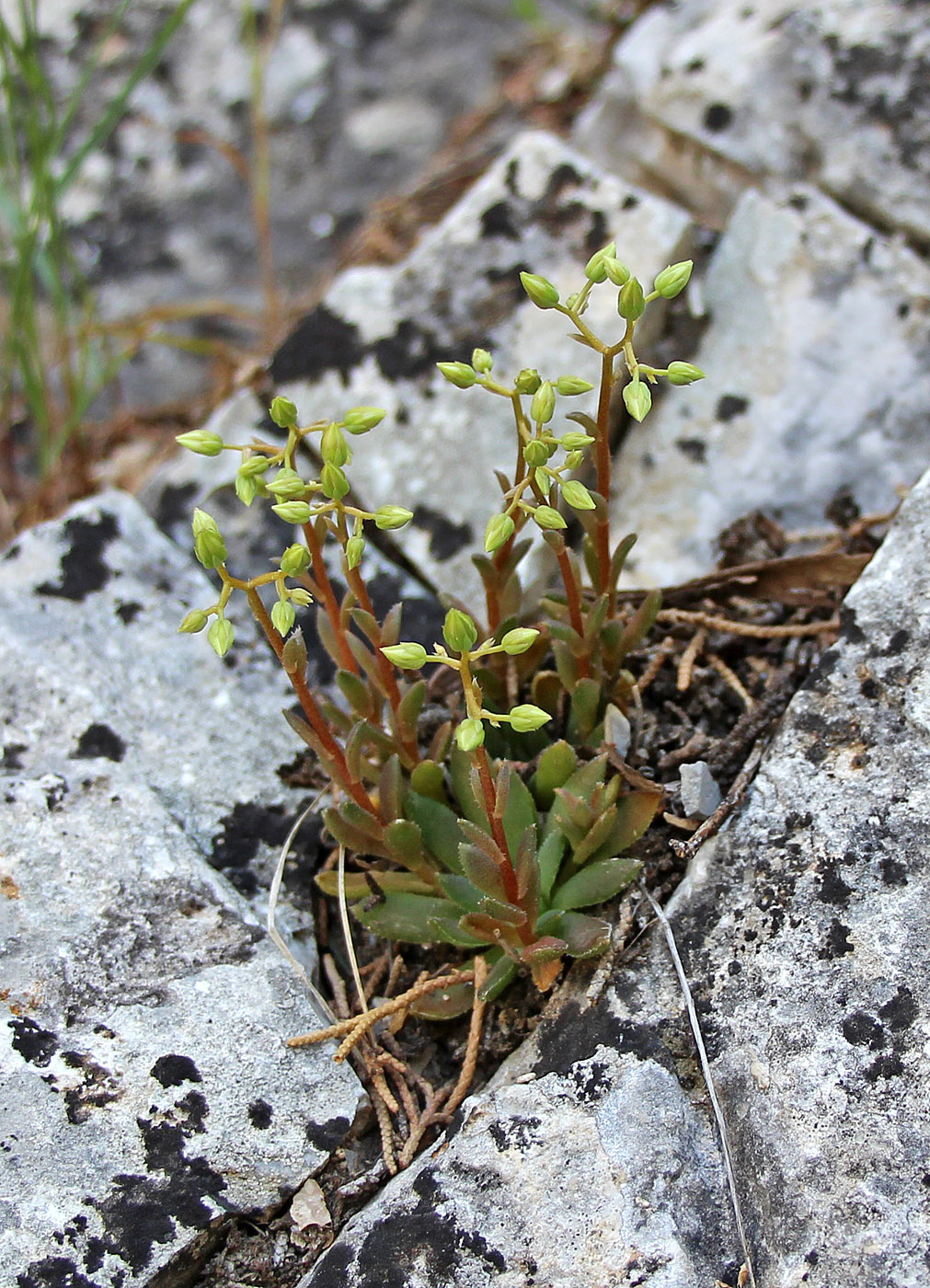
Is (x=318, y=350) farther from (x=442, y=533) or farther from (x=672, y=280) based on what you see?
(x=672, y=280)

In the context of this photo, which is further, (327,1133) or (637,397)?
(327,1133)

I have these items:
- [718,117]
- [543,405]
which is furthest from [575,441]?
[718,117]

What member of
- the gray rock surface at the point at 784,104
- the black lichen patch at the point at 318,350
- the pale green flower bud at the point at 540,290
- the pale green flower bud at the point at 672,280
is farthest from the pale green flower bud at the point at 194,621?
the gray rock surface at the point at 784,104

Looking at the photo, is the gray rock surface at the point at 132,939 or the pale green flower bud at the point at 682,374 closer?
the pale green flower bud at the point at 682,374

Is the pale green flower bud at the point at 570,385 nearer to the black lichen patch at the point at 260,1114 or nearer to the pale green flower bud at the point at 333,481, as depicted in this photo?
the pale green flower bud at the point at 333,481

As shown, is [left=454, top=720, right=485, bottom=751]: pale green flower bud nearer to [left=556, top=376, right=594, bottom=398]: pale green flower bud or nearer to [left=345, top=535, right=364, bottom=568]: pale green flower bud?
[left=345, top=535, right=364, bottom=568]: pale green flower bud
